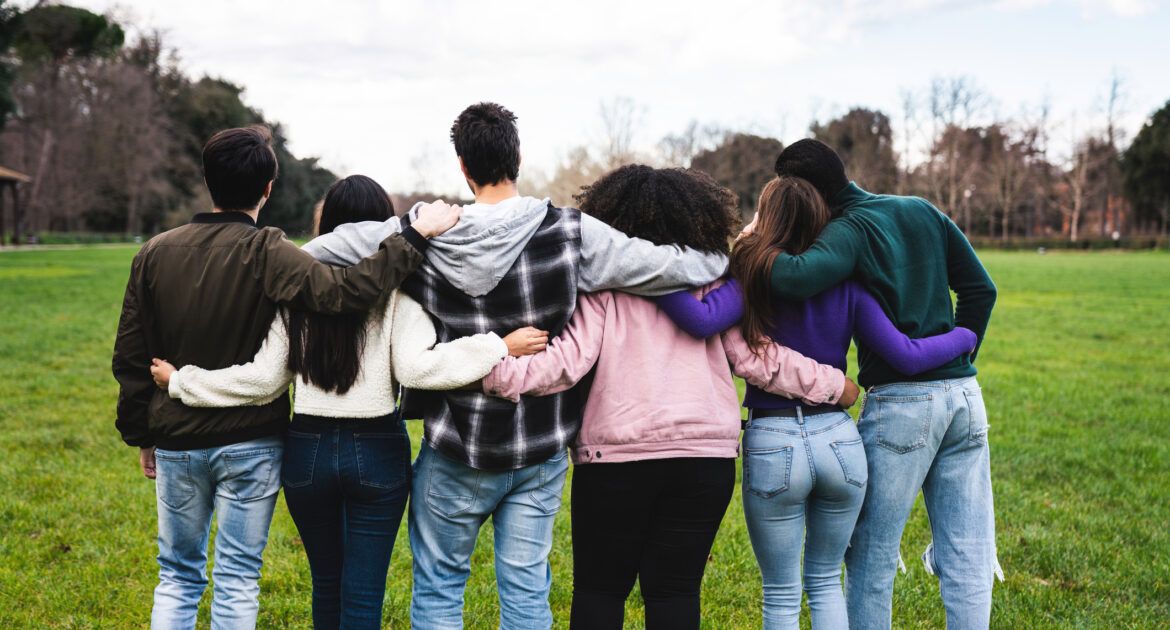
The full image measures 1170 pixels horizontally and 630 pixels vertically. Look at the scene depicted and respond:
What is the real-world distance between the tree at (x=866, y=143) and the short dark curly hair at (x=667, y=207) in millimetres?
68895

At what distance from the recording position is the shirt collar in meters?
2.36

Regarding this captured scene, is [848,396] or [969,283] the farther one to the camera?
[969,283]

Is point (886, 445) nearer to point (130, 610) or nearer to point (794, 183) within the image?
point (794, 183)

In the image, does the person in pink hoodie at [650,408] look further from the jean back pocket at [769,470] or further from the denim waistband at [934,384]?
the denim waistband at [934,384]

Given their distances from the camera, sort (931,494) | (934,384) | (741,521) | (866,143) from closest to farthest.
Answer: (934,384), (931,494), (741,521), (866,143)

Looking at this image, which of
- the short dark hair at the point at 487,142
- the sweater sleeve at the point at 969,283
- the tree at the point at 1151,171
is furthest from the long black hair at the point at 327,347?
the tree at the point at 1151,171

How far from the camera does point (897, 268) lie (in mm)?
2453

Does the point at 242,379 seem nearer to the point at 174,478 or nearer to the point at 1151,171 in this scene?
the point at 174,478

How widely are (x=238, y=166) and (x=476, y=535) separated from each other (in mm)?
1260

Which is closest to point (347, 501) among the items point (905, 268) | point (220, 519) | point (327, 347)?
point (220, 519)

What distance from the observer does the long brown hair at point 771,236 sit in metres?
2.38

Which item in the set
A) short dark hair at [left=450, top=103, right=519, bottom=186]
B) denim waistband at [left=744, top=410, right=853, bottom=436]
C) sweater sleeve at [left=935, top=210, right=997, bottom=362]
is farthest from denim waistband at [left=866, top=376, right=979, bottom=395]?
short dark hair at [left=450, top=103, right=519, bottom=186]

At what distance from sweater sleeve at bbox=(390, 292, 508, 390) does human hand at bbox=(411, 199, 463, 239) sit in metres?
Answer: 0.24

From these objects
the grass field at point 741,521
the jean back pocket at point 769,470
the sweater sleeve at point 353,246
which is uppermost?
the sweater sleeve at point 353,246
